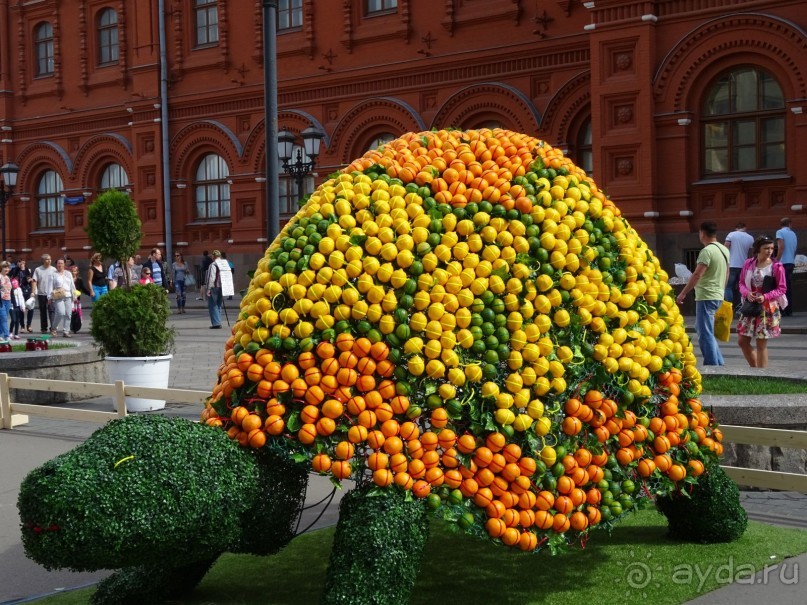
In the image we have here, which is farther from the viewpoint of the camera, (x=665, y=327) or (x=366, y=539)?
(x=665, y=327)

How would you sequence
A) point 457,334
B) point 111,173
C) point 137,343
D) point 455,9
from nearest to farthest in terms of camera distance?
point 457,334 < point 137,343 < point 455,9 < point 111,173

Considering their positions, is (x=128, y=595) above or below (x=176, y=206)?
below

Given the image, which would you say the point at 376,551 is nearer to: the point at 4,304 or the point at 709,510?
the point at 709,510

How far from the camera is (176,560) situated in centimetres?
445

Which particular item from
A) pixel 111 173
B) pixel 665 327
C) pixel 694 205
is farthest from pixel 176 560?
pixel 111 173

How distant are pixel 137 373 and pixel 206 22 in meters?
22.1

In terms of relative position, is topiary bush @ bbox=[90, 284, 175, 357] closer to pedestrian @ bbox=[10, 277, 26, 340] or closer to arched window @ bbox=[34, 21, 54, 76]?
pedestrian @ bbox=[10, 277, 26, 340]

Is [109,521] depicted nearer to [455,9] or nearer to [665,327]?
[665,327]

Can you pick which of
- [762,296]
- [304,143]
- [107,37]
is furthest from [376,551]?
[107,37]

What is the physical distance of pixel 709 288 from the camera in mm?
11422

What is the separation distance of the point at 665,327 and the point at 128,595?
2888 millimetres

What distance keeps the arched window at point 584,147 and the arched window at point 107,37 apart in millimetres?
15569

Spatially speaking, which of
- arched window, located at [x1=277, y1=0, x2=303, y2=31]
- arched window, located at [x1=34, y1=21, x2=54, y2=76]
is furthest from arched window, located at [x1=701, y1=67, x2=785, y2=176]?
arched window, located at [x1=34, y1=21, x2=54, y2=76]

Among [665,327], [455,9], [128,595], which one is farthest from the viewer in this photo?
[455,9]
